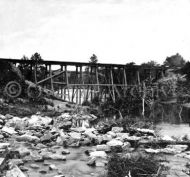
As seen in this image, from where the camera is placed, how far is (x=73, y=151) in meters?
7.45

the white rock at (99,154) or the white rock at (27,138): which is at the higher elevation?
the white rock at (27,138)

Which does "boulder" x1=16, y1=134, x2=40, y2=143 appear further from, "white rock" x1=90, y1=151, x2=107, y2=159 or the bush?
the bush

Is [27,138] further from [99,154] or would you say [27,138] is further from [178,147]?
[178,147]

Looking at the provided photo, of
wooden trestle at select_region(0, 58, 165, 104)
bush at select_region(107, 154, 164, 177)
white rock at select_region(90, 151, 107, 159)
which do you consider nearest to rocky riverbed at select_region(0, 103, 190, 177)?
white rock at select_region(90, 151, 107, 159)

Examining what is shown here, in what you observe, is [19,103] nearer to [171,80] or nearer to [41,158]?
[41,158]

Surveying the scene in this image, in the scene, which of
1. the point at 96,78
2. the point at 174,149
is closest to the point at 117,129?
the point at 174,149

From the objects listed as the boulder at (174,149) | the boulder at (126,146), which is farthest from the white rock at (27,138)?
the boulder at (174,149)

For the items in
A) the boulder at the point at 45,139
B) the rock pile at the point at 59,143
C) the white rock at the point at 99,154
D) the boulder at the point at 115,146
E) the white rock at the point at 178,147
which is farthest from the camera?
the boulder at the point at 45,139

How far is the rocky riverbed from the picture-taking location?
218 inches

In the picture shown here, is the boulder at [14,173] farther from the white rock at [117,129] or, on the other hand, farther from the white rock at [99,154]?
the white rock at [117,129]

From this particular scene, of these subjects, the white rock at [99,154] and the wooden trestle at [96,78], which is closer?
the white rock at [99,154]

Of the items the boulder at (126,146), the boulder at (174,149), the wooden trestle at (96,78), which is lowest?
the boulder at (174,149)

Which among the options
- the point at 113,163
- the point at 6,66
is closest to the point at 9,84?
the point at 6,66

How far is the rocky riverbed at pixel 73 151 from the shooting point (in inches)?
218
